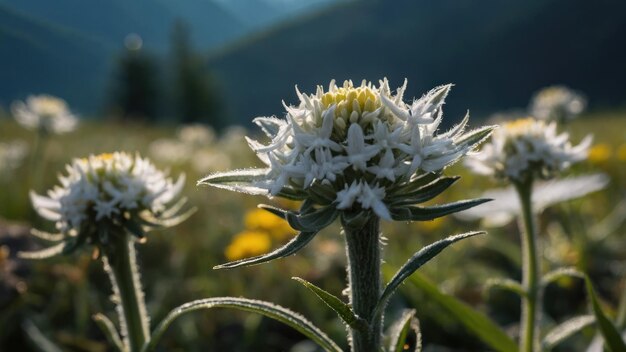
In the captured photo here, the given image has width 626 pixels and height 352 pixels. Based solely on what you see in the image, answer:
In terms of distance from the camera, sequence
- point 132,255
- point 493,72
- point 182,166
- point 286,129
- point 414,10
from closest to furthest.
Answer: point 286,129 → point 132,255 → point 182,166 → point 493,72 → point 414,10

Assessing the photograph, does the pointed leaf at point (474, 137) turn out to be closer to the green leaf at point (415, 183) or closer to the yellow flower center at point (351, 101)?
the green leaf at point (415, 183)

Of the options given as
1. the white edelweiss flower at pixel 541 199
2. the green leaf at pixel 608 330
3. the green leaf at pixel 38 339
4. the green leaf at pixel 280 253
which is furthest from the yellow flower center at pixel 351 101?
the green leaf at pixel 38 339

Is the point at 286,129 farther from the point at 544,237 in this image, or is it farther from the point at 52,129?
the point at 52,129

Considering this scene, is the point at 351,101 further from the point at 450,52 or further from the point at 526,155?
the point at 450,52

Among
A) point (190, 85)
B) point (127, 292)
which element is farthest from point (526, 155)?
point (190, 85)

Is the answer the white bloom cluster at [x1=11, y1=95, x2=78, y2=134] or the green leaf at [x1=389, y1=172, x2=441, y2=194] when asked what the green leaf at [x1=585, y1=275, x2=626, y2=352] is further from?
the white bloom cluster at [x1=11, y1=95, x2=78, y2=134]

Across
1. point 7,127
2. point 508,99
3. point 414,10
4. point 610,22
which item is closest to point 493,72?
point 508,99
